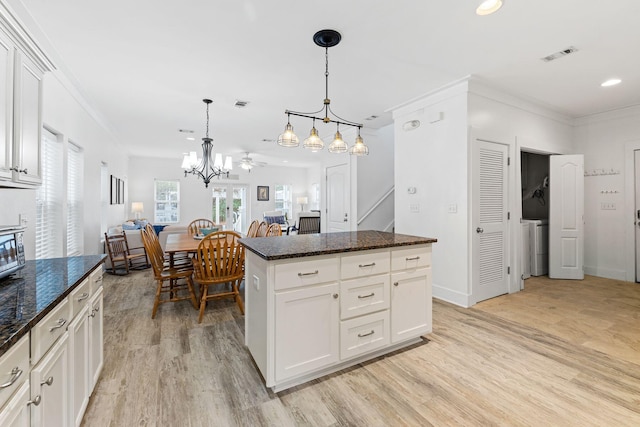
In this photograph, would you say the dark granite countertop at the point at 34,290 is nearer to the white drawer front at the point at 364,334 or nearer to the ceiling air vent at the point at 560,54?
the white drawer front at the point at 364,334

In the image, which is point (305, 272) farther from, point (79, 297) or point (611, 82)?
point (611, 82)

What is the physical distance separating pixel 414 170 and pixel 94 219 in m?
4.77

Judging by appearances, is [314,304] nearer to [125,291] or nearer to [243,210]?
[125,291]

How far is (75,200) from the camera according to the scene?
3.79m

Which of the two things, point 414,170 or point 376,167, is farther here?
point 376,167

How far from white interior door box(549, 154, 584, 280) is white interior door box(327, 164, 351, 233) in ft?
10.7

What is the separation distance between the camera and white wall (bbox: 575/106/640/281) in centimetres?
436

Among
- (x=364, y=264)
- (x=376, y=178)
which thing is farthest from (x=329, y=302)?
(x=376, y=178)

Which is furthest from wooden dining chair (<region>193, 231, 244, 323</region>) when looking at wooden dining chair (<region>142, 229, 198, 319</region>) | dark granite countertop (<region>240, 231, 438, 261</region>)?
dark granite countertop (<region>240, 231, 438, 261</region>)

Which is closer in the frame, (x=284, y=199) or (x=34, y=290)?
(x=34, y=290)

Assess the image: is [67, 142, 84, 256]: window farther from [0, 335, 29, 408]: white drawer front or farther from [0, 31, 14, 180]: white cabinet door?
[0, 335, 29, 408]: white drawer front

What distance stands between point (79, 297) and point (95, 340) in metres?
0.52

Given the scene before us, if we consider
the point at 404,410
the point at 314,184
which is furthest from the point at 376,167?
the point at 314,184

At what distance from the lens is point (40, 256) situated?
284 cm
